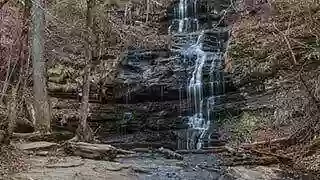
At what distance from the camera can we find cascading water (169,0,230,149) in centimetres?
1574

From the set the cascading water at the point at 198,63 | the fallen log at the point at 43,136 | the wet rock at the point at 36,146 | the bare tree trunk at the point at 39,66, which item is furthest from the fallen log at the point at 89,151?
the cascading water at the point at 198,63

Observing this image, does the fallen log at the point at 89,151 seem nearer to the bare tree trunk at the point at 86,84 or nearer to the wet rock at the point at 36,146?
the wet rock at the point at 36,146

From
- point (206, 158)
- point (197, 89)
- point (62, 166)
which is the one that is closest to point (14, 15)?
point (62, 166)

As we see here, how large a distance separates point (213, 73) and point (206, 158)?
5.82 metres

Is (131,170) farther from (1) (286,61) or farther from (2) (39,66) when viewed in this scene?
(1) (286,61)

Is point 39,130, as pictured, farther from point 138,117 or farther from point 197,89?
point 197,89

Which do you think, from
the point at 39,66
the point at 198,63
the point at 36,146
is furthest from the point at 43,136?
the point at 198,63

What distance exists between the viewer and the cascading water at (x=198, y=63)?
15736 mm

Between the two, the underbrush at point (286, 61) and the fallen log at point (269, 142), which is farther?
the fallen log at point (269, 142)

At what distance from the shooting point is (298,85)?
11.2m

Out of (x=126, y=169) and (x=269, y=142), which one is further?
(x=269, y=142)

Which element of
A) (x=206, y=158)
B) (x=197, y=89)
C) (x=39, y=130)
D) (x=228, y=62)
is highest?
(x=228, y=62)

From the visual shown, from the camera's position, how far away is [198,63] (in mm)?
17688

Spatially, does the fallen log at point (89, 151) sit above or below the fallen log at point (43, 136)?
below
